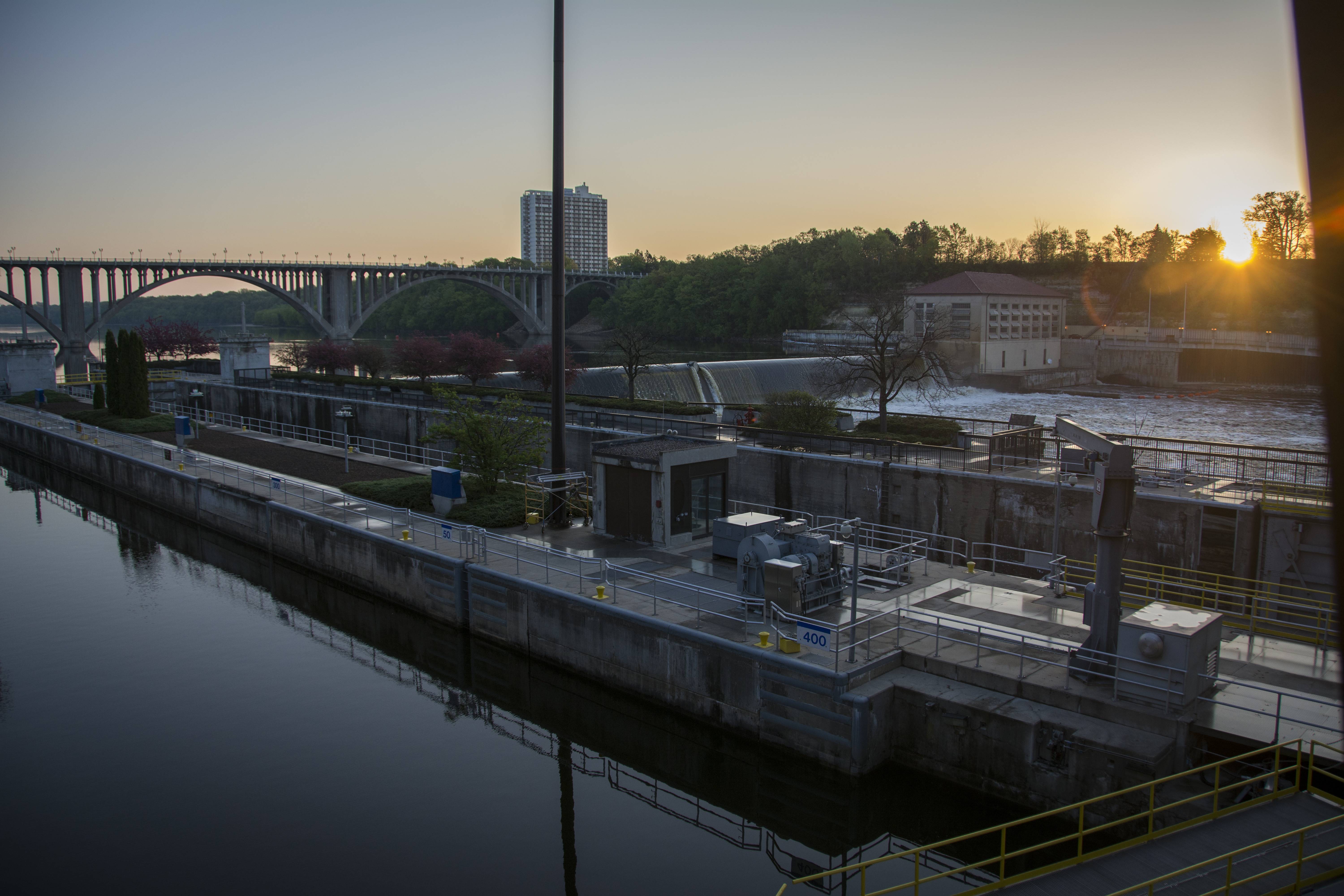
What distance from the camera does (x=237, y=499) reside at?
32031 millimetres

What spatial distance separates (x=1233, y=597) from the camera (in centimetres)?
2214

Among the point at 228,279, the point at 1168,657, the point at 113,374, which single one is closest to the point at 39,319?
the point at 228,279

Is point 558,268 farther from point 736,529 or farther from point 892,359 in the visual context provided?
point 892,359

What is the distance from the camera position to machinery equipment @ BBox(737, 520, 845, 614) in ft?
57.2

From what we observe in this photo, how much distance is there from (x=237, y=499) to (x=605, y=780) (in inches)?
806

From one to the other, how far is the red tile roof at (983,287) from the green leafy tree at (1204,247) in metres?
48.3

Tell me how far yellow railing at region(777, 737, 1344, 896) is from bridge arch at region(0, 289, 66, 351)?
87020 millimetres

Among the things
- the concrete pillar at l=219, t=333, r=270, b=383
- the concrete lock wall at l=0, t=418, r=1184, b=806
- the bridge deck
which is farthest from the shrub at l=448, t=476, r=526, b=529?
the concrete pillar at l=219, t=333, r=270, b=383

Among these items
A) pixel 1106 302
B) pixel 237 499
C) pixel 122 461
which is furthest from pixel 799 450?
pixel 1106 302

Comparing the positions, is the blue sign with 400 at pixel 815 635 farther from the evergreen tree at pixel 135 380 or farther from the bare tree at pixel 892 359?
the evergreen tree at pixel 135 380

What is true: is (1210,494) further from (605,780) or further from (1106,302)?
(1106,302)

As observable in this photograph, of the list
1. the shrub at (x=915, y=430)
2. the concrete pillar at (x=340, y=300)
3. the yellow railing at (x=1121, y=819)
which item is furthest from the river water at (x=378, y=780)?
the concrete pillar at (x=340, y=300)

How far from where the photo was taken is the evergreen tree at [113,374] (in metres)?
51.9

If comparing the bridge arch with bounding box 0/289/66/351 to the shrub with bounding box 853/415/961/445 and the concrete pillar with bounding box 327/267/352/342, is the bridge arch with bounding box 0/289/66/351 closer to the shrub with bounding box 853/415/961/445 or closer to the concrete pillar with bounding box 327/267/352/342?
the concrete pillar with bounding box 327/267/352/342
